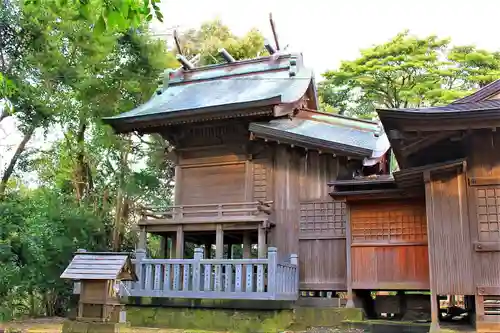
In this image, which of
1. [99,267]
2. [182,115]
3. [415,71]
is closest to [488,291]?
[99,267]

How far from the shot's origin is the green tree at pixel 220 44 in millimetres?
25516

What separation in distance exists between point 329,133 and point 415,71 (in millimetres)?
11995

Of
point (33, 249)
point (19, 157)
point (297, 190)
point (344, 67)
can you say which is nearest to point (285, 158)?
point (297, 190)

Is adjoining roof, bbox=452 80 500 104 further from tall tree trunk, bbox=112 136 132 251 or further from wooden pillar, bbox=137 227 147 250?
tall tree trunk, bbox=112 136 132 251

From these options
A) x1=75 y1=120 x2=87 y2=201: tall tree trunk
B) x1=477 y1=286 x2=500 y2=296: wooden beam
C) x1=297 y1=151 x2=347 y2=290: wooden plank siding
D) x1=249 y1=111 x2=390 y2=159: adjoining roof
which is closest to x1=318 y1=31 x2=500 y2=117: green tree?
x1=249 y1=111 x2=390 y2=159: adjoining roof

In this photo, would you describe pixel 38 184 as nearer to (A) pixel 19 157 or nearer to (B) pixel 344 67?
(A) pixel 19 157

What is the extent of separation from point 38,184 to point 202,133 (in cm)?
737

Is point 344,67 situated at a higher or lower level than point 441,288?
higher

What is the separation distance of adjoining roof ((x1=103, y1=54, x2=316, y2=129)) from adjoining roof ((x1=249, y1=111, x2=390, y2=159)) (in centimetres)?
74

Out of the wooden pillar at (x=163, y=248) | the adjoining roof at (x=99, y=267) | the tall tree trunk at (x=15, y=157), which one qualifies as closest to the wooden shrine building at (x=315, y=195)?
the wooden pillar at (x=163, y=248)

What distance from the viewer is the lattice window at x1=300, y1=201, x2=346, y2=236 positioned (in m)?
13.1

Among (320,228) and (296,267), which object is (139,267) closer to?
(296,267)

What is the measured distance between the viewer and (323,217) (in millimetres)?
13406

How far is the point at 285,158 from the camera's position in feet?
46.5
